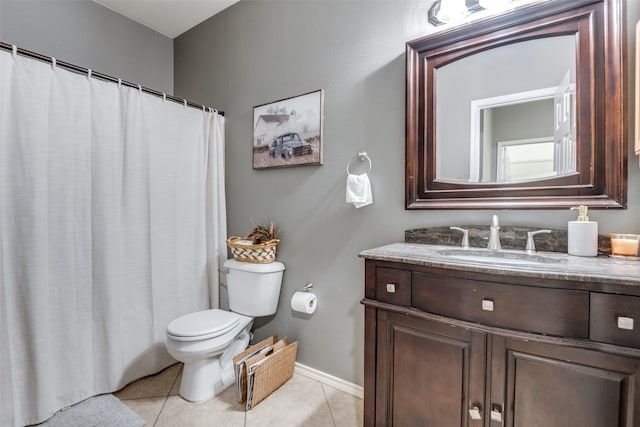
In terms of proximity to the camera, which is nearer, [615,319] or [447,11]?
[615,319]

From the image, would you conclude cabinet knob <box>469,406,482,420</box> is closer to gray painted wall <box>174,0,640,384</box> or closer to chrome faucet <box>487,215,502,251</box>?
chrome faucet <box>487,215,502,251</box>

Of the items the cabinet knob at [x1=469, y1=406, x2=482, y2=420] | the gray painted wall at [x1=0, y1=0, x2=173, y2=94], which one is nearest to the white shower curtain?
the gray painted wall at [x1=0, y1=0, x2=173, y2=94]

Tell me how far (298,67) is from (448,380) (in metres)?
1.86

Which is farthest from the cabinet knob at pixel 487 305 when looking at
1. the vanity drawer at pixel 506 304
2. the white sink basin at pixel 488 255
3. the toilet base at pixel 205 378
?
the toilet base at pixel 205 378

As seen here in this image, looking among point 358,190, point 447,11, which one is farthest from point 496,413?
point 447,11

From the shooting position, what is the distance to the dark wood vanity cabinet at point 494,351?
818 mm

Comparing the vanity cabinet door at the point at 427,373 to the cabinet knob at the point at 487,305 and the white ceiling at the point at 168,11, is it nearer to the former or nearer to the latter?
the cabinet knob at the point at 487,305

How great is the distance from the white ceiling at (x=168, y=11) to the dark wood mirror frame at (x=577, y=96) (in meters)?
1.71

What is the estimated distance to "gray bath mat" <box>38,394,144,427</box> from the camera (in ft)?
4.94

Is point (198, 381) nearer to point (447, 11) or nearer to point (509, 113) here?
point (509, 113)

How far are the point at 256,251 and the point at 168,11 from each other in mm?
2010

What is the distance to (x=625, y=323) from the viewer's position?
0.79 meters

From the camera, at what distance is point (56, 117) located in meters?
1.57

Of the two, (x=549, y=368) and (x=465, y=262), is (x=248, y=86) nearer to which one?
(x=465, y=262)
